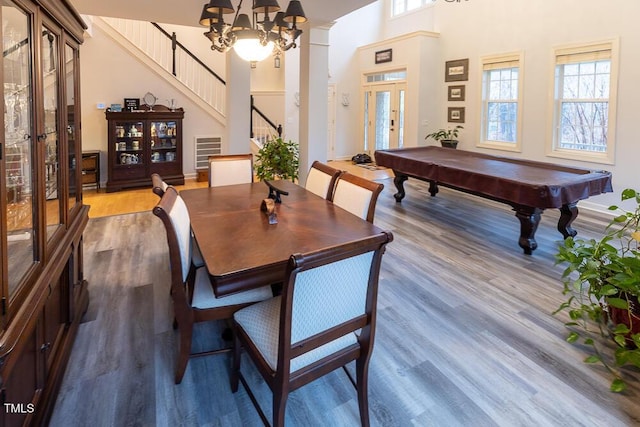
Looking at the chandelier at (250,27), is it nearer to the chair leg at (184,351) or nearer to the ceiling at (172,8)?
the ceiling at (172,8)

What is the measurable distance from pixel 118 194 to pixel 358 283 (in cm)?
602

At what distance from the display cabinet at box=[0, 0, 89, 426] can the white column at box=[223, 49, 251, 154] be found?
3477 millimetres

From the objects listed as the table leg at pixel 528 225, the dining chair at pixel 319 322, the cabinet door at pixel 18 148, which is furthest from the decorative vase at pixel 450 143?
the cabinet door at pixel 18 148

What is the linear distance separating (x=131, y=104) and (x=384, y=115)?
5846 mm

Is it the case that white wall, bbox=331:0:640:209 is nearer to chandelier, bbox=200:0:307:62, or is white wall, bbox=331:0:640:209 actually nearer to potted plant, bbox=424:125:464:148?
potted plant, bbox=424:125:464:148

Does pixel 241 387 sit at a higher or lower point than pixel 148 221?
lower

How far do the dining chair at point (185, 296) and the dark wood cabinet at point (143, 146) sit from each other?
5.14 metres


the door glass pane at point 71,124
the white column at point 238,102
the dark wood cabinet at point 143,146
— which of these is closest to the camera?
the door glass pane at point 71,124

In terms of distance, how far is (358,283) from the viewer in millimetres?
1507

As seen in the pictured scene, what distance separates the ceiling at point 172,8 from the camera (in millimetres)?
4102

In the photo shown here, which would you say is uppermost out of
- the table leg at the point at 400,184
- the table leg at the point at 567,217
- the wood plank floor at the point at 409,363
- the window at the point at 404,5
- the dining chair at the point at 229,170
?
the window at the point at 404,5

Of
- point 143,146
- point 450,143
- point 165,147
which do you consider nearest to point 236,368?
point 143,146

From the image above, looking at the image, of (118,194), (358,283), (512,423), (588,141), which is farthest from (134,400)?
(588,141)

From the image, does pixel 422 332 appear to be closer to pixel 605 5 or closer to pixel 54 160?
pixel 54 160
